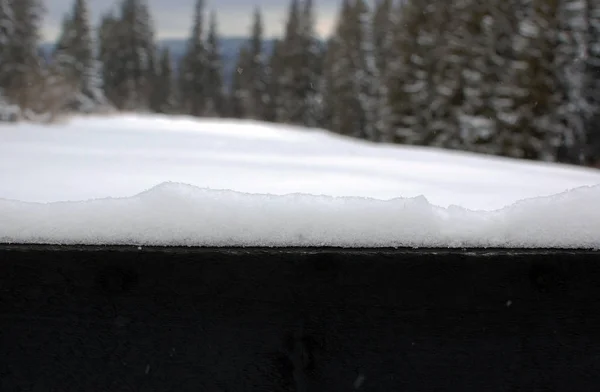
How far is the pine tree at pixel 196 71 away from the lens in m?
59.2

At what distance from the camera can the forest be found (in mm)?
19422

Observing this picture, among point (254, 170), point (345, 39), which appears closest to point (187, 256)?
point (254, 170)

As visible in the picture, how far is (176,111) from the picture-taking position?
59.7 m

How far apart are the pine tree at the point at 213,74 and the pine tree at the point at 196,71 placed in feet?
1.37

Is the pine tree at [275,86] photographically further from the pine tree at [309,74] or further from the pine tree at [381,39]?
the pine tree at [381,39]

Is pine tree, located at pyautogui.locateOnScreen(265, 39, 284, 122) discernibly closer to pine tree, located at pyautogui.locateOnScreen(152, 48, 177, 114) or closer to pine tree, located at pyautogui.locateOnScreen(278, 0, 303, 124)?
pine tree, located at pyautogui.locateOnScreen(278, 0, 303, 124)

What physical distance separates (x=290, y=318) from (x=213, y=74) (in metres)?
60.9

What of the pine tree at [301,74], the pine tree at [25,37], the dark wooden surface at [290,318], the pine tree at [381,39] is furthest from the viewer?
the pine tree at [301,74]

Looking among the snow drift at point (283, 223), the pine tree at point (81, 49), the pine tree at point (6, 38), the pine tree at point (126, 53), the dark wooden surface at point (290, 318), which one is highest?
the pine tree at point (126, 53)

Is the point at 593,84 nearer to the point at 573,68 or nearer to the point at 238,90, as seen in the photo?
the point at 573,68

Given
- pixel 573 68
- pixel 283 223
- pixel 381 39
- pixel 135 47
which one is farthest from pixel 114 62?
pixel 283 223

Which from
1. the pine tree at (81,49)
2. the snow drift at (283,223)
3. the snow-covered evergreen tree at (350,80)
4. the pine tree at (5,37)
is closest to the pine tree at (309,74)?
the snow-covered evergreen tree at (350,80)

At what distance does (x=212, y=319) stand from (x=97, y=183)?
99 cm

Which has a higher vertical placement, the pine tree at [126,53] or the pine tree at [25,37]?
the pine tree at [126,53]
